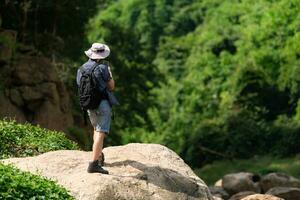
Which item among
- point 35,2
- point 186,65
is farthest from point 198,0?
point 35,2

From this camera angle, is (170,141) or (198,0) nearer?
(170,141)

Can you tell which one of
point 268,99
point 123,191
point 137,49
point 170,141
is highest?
point 123,191

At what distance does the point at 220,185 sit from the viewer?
27.9m

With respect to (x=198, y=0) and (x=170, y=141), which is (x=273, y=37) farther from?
(x=198, y=0)

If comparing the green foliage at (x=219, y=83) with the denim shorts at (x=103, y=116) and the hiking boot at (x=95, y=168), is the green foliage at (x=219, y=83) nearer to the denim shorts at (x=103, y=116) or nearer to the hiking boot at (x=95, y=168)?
the denim shorts at (x=103, y=116)

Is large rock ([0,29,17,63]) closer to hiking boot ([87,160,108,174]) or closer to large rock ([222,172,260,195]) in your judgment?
large rock ([222,172,260,195])

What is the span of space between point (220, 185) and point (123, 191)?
64.3 feet

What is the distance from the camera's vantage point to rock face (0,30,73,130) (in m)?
25.6

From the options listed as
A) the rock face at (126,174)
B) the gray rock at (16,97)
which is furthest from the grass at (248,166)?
the rock face at (126,174)

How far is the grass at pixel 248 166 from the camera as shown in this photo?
3750cm

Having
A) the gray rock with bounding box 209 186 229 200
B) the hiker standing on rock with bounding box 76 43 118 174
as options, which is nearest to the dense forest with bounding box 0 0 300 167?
the gray rock with bounding box 209 186 229 200

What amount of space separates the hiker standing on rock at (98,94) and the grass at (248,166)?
2783 cm

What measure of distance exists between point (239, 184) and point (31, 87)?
346 inches

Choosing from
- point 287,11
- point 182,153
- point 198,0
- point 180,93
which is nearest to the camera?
point 287,11
